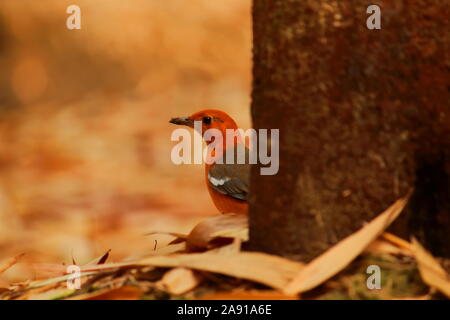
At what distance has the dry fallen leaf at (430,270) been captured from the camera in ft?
3.20

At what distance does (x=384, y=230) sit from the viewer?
1.02 meters

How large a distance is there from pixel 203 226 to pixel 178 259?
0.25ft

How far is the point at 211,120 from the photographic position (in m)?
1.57

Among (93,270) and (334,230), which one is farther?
(93,270)

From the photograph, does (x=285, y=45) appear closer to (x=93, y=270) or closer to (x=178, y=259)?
(x=178, y=259)

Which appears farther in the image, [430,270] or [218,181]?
[218,181]

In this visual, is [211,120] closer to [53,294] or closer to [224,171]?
[224,171]

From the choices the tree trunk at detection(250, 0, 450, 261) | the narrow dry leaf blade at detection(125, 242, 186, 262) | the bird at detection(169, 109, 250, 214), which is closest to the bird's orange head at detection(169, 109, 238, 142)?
the bird at detection(169, 109, 250, 214)

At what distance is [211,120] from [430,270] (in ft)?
2.23

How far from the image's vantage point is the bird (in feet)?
5.03

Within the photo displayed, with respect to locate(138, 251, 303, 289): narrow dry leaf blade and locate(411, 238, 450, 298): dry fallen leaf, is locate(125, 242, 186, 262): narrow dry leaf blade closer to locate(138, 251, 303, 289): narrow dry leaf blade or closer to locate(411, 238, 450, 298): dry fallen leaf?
locate(138, 251, 303, 289): narrow dry leaf blade

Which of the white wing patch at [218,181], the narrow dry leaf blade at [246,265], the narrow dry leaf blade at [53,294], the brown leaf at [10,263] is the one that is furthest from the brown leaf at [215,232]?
the white wing patch at [218,181]

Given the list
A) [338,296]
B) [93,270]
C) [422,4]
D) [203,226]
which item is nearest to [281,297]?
[338,296]

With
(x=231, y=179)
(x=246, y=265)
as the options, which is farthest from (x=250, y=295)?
(x=231, y=179)
